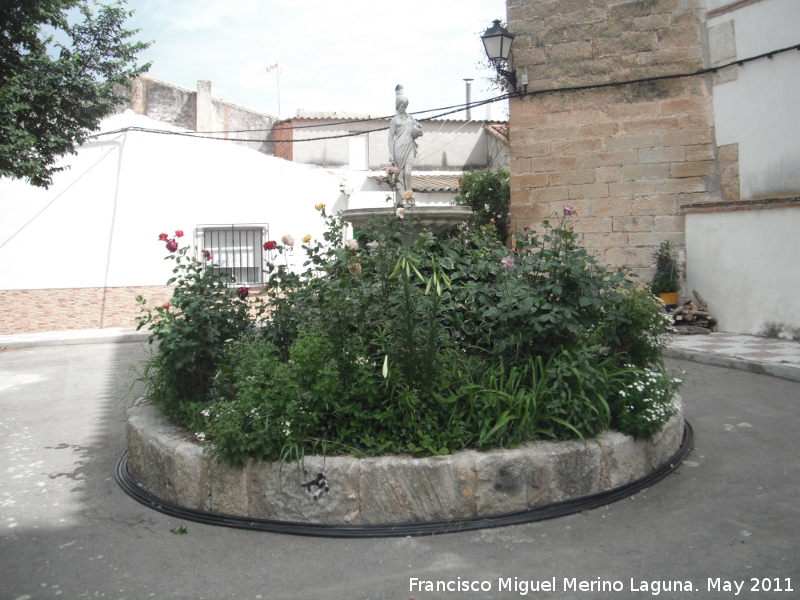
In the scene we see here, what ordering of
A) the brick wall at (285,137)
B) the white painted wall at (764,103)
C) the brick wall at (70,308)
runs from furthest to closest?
the brick wall at (285,137)
the brick wall at (70,308)
the white painted wall at (764,103)

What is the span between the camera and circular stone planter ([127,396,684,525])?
333 centimetres

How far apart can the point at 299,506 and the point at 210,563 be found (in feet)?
1.62

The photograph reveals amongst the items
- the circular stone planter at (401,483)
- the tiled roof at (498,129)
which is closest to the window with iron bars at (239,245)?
the tiled roof at (498,129)

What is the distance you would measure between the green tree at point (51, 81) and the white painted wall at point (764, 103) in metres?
8.44

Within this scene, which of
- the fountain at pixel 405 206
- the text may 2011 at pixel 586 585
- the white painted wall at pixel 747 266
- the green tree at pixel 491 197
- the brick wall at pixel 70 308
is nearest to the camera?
the text may 2011 at pixel 586 585

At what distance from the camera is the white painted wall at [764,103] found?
869 centimetres

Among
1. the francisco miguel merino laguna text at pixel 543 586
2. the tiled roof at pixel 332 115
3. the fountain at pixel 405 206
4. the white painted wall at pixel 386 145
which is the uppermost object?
the tiled roof at pixel 332 115

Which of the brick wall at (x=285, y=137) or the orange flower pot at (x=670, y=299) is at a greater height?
the brick wall at (x=285, y=137)

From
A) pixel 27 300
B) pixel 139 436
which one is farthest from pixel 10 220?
pixel 139 436

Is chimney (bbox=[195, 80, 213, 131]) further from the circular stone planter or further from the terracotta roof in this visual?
the circular stone planter

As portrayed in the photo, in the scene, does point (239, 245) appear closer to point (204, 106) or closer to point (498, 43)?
point (204, 106)

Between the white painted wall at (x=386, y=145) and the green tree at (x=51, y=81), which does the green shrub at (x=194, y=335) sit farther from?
the white painted wall at (x=386, y=145)

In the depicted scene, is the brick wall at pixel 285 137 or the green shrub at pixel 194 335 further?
the brick wall at pixel 285 137

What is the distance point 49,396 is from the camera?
7.02m
